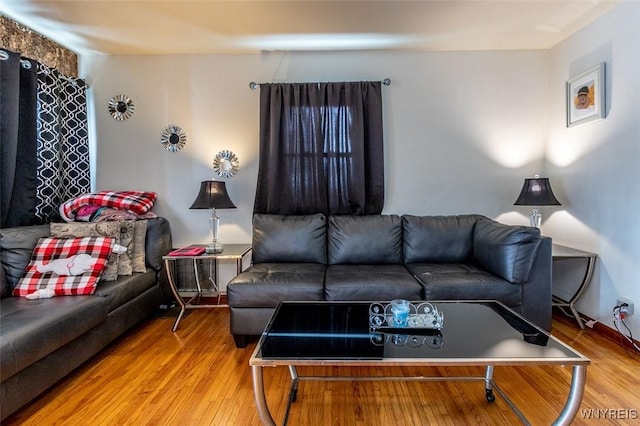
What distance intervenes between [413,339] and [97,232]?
2.39m

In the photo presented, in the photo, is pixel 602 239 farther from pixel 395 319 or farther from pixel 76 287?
pixel 76 287

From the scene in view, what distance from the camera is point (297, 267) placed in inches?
101

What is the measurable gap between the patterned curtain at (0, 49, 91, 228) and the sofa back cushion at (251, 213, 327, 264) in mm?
1736

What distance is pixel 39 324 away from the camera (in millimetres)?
1672

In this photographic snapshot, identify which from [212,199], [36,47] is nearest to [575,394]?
[212,199]

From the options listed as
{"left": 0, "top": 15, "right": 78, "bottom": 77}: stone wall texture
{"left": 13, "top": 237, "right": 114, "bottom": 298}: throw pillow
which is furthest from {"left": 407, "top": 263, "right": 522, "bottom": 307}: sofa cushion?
{"left": 0, "top": 15, "right": 78, "bottom": 77}: stone wall texture

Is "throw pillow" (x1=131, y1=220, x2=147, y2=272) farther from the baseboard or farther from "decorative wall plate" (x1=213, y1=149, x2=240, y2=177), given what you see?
the baseboard

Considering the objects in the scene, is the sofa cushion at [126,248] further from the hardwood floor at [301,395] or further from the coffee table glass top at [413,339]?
the coffee table glass top at [413,339]

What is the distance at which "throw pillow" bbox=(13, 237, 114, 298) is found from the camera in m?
2.09

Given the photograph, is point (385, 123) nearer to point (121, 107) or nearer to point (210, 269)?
point (210, 269)

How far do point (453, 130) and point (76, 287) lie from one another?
3.32 m

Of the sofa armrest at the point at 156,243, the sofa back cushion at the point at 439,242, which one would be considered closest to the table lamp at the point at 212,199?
the sofa armrest at the point at 156,243

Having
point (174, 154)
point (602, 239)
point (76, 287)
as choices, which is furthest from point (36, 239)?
point (602, 239)

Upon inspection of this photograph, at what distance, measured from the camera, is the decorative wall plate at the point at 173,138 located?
3.20 meters
